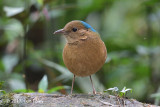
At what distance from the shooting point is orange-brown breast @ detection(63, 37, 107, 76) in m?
4.14

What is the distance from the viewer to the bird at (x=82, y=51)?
415 cm

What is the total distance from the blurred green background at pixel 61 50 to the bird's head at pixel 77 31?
1127 mm

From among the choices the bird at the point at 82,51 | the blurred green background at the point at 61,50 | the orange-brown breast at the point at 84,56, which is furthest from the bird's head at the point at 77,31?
the blurred green background at the point at 61,50

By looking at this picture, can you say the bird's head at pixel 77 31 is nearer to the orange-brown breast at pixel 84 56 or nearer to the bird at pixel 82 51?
the bird at pixel 82 51

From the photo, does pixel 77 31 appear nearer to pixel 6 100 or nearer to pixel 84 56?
pixel 84 56

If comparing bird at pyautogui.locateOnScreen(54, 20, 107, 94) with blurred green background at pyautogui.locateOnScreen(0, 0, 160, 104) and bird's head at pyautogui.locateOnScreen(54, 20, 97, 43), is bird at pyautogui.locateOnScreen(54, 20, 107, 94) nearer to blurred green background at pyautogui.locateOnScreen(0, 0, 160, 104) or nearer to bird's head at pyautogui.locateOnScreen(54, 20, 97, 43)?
bird's head at pyautogui.locateOnScreen(54, 20, 97, 43)

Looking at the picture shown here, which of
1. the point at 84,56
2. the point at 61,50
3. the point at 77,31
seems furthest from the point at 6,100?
the point at 61,50

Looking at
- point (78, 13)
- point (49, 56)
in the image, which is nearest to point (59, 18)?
point (78, 13)

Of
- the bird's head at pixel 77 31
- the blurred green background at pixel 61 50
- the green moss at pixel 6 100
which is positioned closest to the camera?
the green moss at pixel 6 100

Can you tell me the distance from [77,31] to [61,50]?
3332 millimetres

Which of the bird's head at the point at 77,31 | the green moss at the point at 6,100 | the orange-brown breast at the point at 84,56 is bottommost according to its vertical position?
the green moss at the point at 6,100

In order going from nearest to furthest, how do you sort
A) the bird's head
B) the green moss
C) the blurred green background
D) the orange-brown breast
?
the green moss → the orange-brown breast → the bird's head → the blurred green background

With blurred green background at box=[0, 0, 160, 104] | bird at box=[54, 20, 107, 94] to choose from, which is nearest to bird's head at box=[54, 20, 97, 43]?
bird at box=[54, 20, 107, 94]

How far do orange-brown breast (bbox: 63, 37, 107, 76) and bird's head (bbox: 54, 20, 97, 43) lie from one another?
4.3 inches
